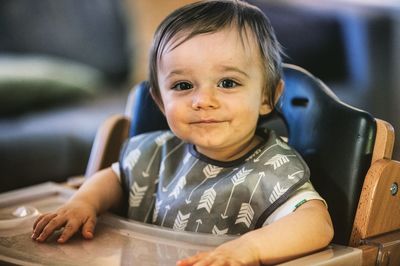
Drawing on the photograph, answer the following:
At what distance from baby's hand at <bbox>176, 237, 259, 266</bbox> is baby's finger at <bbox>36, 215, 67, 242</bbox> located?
21 centimetres

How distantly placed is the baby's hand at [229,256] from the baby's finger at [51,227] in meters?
0.21

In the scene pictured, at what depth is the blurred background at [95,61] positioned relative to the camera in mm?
1932

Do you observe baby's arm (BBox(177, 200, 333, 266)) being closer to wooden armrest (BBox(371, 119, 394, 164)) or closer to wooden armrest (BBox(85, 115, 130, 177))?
wooden armrest (BBox(371, 119, 394, 164))

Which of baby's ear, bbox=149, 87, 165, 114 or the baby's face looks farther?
baby's ear, bbox=149, 87, 165, 114

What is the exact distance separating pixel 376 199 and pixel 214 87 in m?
0.25

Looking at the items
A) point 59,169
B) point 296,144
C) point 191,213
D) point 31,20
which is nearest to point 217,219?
point 191,213

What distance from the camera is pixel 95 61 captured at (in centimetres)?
250

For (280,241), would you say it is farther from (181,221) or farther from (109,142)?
(109,142)

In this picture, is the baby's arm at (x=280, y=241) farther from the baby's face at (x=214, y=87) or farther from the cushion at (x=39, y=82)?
the cushion at (x=39, y=82)

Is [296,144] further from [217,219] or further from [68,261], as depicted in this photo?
[68,261]

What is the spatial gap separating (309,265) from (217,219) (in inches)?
7.6

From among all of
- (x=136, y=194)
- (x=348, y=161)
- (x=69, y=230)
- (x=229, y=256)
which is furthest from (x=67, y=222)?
(x=348, y=161)

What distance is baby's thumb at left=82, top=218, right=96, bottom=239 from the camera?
0.89 m

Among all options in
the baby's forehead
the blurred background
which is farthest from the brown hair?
the blurred background
